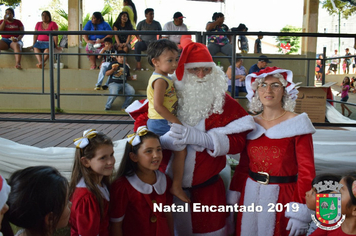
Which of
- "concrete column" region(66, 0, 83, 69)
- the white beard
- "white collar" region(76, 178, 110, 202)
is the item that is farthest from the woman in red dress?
"concrete column" region(66, 0, 83, 69)

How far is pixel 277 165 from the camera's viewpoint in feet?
5.54

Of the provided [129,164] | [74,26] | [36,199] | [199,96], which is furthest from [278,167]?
[74,26]

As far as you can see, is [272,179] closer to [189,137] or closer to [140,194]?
[189,137]

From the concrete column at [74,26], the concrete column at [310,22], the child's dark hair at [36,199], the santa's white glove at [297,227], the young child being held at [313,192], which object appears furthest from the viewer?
the concrete column at [310,22]

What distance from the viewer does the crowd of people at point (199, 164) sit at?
163 cm

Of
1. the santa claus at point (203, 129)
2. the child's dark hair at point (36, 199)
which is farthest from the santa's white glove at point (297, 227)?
the child's dark hair at point (36, 199)

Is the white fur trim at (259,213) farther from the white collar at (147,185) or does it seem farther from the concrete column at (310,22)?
the concrete column at (310,22)

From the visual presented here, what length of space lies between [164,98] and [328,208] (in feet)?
3.22

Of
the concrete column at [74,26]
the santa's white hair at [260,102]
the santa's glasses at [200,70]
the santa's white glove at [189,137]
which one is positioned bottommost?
the santa's white glove at [189,137]

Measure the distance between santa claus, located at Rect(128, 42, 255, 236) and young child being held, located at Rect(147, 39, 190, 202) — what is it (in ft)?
0.16

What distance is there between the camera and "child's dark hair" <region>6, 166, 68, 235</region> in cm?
113

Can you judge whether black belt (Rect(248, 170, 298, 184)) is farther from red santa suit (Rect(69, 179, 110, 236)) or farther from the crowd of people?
red santa suit (Rect(69, 179, 110, 236))

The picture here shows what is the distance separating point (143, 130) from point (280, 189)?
770 mm

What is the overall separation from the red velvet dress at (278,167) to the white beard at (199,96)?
295mm
